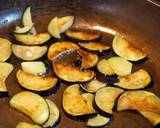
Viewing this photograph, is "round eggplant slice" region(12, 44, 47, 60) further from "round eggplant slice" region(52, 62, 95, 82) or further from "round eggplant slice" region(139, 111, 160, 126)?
"round eggplant slice" region(139, 111, 160, 126)

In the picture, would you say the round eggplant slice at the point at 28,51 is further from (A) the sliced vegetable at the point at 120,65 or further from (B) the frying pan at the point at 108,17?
(A) the sliced vegetable at the point at 120,65

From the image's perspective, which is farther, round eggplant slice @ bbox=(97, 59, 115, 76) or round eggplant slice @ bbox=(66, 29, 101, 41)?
round eggplant slice @ bbox=(66, 29, 101, 41)

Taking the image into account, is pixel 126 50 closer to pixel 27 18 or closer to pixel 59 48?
pixel 59 48

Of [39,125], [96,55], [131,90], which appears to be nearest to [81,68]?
[96,55]

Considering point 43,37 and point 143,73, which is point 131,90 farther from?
point 43,37

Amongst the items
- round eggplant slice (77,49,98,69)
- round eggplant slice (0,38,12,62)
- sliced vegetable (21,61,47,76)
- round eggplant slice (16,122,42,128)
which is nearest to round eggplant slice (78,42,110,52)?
round eggplant slice (77,49,98,69)

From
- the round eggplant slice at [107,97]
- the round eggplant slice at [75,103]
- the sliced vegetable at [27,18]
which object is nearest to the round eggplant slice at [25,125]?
the round eggplant slice at [75,103]
